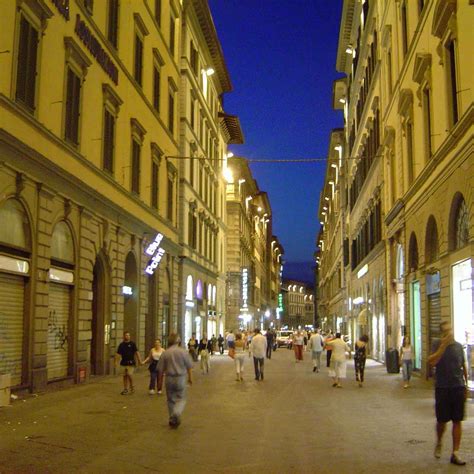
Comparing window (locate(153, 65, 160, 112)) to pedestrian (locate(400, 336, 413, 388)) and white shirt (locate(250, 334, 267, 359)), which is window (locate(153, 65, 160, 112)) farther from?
pedestrian (locate(400, 336, 413, 388))

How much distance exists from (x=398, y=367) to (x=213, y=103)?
30.2 metres

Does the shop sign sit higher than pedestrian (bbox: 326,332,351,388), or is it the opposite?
the shop sign

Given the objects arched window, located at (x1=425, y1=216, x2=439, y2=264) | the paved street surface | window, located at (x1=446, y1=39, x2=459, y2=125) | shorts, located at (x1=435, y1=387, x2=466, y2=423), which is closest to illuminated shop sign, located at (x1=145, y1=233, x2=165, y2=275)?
the paved street surface

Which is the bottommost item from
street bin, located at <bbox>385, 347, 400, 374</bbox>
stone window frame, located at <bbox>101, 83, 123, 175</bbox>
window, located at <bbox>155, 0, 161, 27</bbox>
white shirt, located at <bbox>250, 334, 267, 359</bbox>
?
street bin, located at <bbox>385, 347, 400, 374</bbox>

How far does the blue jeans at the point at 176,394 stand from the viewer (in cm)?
1291

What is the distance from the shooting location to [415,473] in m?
8.96

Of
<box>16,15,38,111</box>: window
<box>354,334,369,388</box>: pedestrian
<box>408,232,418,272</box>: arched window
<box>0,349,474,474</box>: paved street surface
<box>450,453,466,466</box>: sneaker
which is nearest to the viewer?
<box>450,453,466,466</box>: sneaker

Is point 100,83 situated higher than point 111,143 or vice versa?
point 100,83

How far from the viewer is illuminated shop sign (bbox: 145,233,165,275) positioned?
1221 inches

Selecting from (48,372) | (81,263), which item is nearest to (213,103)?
(81,263)

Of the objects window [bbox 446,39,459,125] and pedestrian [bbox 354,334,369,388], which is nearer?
window [bbox 446,39,459,125]

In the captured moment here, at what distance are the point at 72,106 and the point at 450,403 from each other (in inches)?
607

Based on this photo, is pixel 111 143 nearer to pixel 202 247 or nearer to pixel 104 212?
pixel 104 212

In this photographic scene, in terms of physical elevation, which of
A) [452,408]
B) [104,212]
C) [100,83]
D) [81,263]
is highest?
[100,83]
